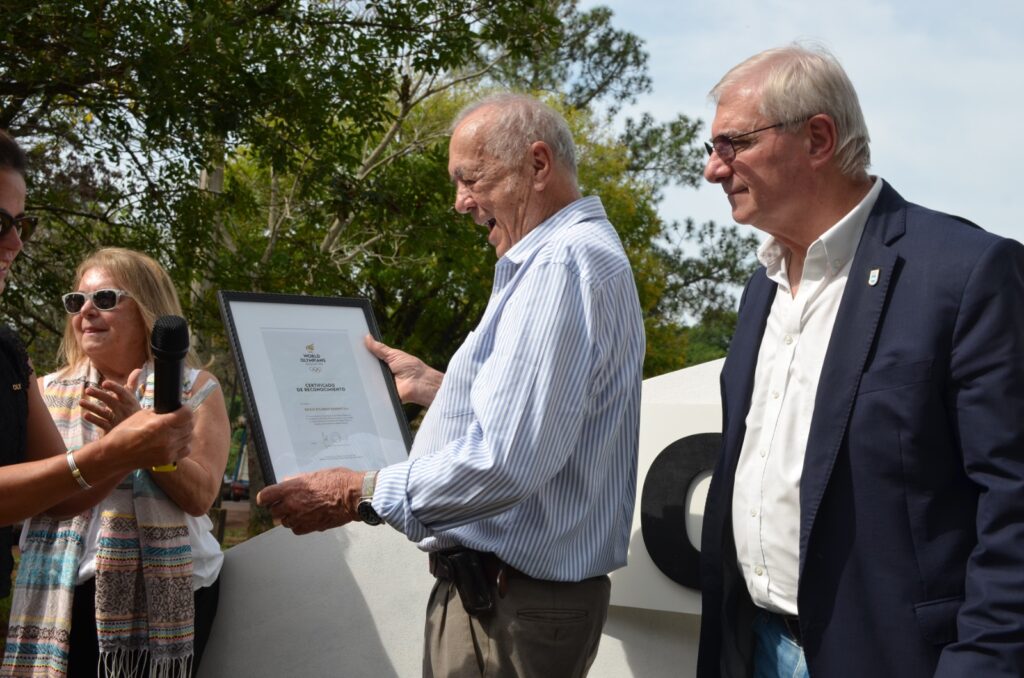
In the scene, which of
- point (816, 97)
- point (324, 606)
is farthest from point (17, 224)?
point (324, 606)

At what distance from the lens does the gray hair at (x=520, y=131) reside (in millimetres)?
3131

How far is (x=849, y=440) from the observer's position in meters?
2.43

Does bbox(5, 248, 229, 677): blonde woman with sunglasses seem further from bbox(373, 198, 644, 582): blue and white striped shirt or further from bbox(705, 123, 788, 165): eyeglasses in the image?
bbox(705, 123, 788, 165): eyeglasses

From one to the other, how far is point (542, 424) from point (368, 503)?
613mm

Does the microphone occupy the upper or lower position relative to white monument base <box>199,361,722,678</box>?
upper

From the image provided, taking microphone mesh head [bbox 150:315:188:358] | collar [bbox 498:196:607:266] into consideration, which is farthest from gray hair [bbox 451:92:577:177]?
microphone mesh head [bbox 150:315:188:358]

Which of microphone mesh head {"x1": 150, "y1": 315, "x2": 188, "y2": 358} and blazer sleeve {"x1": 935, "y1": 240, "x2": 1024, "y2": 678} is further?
microphone mesh head {"x1": 150, "y1": 315, "x2": 188, "y2": 358}

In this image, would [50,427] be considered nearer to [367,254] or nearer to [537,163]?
[537,163]

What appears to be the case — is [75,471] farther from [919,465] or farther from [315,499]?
[919,465]

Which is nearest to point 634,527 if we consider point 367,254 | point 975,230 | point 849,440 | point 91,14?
point 849,440

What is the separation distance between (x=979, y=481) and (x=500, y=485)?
1141mm

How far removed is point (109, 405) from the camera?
109 inches

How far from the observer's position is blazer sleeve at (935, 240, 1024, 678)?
2.13 m

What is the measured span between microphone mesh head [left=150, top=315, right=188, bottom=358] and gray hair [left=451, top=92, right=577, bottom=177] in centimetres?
117
